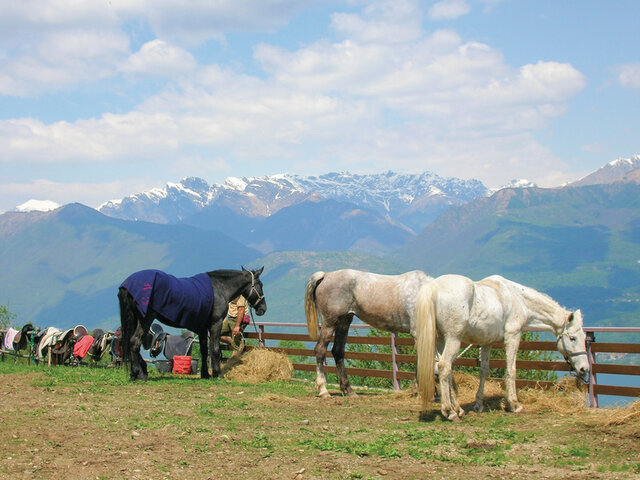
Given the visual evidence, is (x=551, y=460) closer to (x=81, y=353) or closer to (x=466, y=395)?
(x=466, y=395)

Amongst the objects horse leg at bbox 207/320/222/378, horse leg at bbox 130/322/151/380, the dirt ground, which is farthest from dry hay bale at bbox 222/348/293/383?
the dirt ground

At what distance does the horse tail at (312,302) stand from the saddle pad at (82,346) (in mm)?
7234

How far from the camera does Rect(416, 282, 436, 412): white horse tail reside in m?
8.43

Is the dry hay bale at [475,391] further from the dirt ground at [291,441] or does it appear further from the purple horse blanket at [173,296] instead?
the purple horse blanket at [173,296]

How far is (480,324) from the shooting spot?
9000 millimetres

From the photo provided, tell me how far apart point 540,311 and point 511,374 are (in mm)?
1176

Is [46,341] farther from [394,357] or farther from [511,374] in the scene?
[511,374]

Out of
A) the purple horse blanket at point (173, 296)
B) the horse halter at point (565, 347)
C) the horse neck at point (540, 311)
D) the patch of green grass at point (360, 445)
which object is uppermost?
the purple horse blanket at point (173, 296)

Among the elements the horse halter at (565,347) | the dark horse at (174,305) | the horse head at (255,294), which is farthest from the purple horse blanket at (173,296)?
the horse halter at (565,347)

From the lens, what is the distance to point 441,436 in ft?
24.5

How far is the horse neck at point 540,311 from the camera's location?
9781 mm

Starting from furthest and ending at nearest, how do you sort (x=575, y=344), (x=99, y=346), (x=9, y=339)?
(x=9, y=339)
(x=99, y=346)
(x=575, y=344)

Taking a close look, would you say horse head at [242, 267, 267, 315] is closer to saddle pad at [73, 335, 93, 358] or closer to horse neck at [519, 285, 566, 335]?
saddle pad at [73, 335, 93, 358]

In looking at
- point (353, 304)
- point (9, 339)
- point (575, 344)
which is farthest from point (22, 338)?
point (575, 344)
